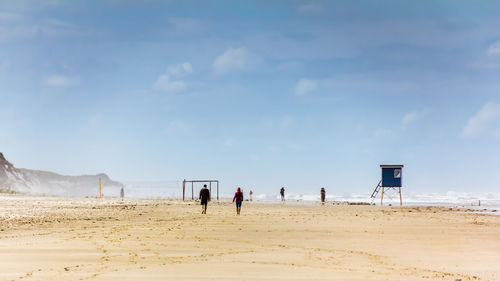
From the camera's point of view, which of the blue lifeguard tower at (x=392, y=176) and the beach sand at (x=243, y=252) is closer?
the beach sand at (x=243, y=252)

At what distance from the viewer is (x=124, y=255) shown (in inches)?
531

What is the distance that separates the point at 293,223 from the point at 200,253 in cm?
1080

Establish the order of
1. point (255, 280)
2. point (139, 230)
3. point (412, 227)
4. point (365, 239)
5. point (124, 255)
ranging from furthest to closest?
1. point (412, 227)
2. point (139, 230)
3. point (365, 239)
4. point (124, 255)
5. point (255, 280)

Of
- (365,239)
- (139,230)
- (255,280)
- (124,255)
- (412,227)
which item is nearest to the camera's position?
(255,280)

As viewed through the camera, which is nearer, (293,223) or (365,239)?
(365,239)

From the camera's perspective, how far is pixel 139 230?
2008 centimetres

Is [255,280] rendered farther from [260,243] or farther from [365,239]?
[365,239]

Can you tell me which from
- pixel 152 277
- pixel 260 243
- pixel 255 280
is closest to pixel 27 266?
pixel 152 277

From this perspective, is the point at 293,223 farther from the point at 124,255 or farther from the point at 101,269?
the point at 101,269

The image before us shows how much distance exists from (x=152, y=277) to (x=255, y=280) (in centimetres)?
220

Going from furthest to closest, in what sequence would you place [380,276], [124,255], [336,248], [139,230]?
1. [139,230]
2. [336,248]
3. [124,255]
4. [380,276]

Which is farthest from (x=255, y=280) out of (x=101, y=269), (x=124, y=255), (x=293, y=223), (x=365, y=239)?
(x=293, y=223)

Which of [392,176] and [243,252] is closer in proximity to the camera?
[243,252]

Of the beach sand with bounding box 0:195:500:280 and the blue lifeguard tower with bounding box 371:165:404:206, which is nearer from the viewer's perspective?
the beach sand with bounding box 0:195:500:280
